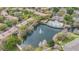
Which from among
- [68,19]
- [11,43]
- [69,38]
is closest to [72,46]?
[69,38]

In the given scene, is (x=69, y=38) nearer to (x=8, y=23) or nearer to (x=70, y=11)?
(x=70, y=11)

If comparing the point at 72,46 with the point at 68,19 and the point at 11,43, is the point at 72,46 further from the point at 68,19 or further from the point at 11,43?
the point at 11,43

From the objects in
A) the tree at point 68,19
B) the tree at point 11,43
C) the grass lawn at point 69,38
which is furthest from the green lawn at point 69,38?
the tree at point 11,43

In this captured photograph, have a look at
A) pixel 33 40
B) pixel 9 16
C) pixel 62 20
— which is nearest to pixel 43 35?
pixel 33 40

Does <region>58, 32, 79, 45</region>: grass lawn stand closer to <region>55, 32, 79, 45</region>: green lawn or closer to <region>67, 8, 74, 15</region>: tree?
<region>55, 32, 79, 45</region>: green lawn

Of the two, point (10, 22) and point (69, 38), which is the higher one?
point (10, 22)

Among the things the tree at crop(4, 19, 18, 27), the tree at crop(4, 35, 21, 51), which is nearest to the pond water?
the tree at crop(4, 35, 21, 51)

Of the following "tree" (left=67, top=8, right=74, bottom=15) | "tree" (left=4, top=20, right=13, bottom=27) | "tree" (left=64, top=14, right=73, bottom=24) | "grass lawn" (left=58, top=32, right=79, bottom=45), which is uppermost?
"tree" (left=67, top=8, right=74, bottom=15)

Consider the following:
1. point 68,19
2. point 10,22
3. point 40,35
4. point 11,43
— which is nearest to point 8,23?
point 10,22
